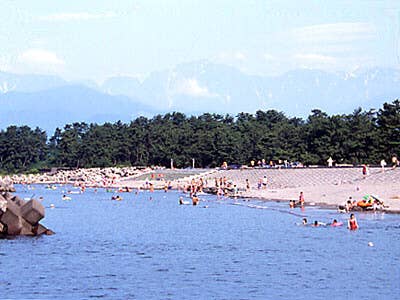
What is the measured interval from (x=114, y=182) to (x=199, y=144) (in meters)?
18.6

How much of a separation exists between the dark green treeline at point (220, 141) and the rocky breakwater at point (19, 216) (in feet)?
222

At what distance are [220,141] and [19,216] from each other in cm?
10049

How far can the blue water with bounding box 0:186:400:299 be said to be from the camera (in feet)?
106

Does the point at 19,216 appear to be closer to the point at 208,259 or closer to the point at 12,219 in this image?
the point at 12,219

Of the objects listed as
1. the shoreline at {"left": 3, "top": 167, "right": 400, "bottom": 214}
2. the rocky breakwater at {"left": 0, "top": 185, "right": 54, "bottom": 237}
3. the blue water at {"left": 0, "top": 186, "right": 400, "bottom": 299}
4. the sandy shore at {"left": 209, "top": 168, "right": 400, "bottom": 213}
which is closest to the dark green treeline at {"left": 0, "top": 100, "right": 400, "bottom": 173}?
the shoreline at {"left": 3, "top": 167, "right": 400, "bottom": 214}

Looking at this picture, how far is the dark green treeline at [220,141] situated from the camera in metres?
117

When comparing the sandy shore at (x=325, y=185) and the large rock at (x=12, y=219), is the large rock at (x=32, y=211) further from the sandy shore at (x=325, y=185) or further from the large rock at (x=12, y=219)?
the sandy shore at (x=325, y=185)

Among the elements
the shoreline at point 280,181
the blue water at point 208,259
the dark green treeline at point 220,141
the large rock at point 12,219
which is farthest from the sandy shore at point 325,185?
the large rock at point 12,219

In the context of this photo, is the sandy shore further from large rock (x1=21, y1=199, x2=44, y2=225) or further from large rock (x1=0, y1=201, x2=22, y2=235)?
large rock (x1=0, y1=201, x2=22, y2=235)

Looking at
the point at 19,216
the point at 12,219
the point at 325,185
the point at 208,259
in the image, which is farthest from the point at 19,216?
the point at 325,185

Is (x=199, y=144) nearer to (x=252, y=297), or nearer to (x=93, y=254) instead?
(x=93, y=254)

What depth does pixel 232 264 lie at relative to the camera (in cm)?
3928

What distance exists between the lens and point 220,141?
149000 mm

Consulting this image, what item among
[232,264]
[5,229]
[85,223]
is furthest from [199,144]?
[232,264]
